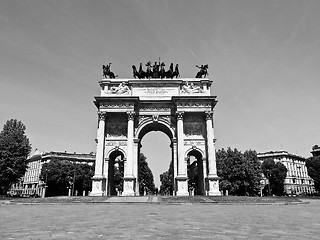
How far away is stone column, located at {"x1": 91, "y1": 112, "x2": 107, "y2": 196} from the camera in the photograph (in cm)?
3656

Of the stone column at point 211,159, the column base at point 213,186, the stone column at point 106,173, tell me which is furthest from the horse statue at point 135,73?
the column base at point 213,186

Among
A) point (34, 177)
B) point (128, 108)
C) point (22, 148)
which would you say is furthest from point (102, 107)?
point (34, 177)

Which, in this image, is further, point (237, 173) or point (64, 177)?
point (64, 177)

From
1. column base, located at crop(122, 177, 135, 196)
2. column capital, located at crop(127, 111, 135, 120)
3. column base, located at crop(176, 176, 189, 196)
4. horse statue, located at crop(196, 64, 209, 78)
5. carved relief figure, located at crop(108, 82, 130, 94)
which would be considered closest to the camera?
column base, located at crop(122, 177, 135, 196)

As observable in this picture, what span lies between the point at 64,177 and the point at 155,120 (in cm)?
4378

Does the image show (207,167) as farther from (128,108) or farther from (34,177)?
(34,177)

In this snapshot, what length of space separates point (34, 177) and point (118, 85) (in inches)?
3073

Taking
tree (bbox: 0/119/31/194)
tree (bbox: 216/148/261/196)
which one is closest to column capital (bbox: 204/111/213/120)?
tree (bbox: 216/148/261/196)

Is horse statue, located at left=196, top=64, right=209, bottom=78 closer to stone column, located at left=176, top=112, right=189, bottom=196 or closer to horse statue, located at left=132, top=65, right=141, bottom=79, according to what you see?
stone column, located at left=176, top=112, right=189, bottom=196

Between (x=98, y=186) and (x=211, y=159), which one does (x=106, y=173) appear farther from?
(x=211, y=159)

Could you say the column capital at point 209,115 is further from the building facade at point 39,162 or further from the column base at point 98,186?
the building facade at point 39,162

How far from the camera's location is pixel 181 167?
38688 millimetres

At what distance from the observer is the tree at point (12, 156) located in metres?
44.2

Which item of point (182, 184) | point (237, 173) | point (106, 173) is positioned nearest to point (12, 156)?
point (106, 173)
